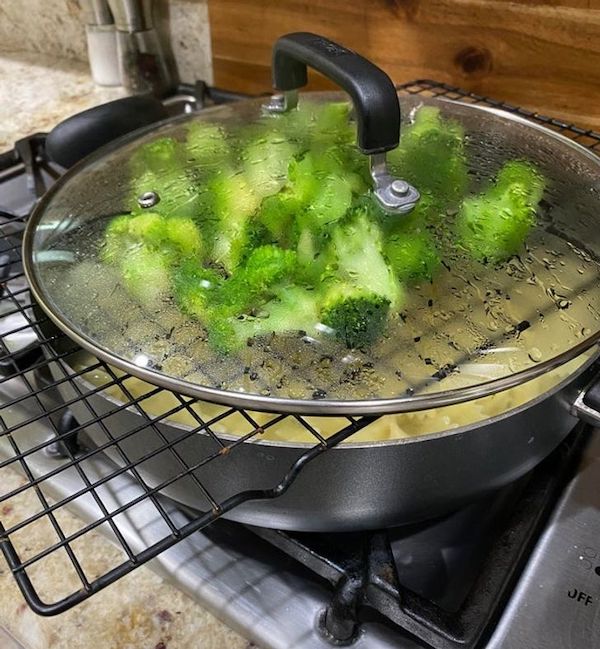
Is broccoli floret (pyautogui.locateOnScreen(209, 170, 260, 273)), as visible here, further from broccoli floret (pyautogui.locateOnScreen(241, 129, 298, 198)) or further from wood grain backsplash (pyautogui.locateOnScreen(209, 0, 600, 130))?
wood grain backsplash (pyautogui.locateOnScreen(209, 0, 600, 130))

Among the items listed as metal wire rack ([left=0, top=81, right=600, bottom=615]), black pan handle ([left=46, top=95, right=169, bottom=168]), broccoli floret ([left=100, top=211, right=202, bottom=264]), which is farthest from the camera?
black pan handle ([left=46, top=95, right=169, bottom=168])

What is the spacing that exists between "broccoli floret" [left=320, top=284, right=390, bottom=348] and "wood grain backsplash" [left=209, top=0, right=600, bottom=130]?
72cm

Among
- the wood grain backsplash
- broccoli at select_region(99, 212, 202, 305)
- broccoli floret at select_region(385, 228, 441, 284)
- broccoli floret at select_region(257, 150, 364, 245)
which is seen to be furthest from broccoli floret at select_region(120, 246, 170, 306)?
the wood grain backsplash

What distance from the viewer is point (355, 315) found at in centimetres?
60

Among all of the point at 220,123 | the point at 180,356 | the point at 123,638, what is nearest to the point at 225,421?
the point at 180,356

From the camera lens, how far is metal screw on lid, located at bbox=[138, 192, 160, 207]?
76 cm

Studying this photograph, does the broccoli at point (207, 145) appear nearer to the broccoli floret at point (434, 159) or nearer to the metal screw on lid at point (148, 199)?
the metal screw on lid at point (148, 199)

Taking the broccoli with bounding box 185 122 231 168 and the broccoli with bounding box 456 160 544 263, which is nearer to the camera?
the broccoli with bounding box 456 160 544 263

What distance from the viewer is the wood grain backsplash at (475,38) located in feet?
3.50

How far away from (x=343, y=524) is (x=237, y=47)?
3.83ft

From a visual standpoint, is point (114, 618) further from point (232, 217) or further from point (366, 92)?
point (366, 92)

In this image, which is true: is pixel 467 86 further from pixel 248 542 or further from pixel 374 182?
pixel 248 542

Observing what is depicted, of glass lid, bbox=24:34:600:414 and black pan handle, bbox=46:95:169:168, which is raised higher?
glass lid, bbox=24:34:600:414

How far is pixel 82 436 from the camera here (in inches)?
33.6
